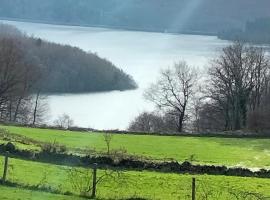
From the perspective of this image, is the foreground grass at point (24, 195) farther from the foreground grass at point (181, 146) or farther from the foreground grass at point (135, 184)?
the foreground grass at point (181, 146)

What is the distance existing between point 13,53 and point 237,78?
32193 mm

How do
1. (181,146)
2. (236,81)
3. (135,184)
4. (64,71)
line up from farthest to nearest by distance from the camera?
(64,71) < (236,81) < (181,146) < (135,184)

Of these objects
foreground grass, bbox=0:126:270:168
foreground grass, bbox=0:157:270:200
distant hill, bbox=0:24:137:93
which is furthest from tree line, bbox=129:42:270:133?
distant hill, bbox=0:24:137:93

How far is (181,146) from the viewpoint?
34531 mm

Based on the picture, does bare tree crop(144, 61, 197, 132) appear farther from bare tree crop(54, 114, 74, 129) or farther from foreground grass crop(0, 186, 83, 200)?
foreground grass crop(0, 186, 83, 200)

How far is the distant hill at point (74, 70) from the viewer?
13338 cm

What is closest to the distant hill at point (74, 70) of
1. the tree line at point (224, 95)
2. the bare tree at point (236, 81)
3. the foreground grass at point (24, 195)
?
the tree line at point (224, 95)

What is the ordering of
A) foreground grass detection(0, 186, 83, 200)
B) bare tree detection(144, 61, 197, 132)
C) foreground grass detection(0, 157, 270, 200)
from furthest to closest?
bare tree detection(144, 61, 197, 132), foreground grass detection(0, 157, 270, 200), foreground grass detection(0, 186, 83, 200)

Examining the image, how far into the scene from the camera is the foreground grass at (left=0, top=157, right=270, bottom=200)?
57.1 ft

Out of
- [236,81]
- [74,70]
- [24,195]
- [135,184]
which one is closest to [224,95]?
[236,81]

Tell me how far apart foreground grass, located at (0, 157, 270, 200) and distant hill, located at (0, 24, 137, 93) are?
4120 inches

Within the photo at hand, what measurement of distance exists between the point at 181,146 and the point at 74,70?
4491 inches

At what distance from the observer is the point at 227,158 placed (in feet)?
100

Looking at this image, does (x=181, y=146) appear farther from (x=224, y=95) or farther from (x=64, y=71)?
(x=64, y=71)
